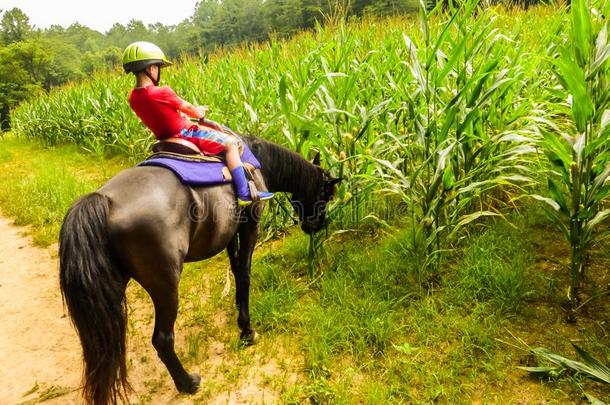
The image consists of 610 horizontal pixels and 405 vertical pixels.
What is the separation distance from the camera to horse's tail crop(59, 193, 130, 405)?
197cm

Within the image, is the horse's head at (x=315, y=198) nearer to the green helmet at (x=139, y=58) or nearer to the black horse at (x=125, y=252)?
the black horse at (x=125, y=252)

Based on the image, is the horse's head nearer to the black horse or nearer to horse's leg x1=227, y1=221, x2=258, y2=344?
horse's leg x1=227, y1=221, x2=258, y2=344

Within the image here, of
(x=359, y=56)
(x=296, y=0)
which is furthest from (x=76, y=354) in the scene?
(x=296, y=0)

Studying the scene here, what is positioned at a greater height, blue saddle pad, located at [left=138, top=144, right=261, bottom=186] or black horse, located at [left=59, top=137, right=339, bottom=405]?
blue saddle pad, located at [left=138, top=144, right=261, bottom=186]

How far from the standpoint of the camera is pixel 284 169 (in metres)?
3.36

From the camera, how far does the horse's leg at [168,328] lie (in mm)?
2268

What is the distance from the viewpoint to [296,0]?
35.6 m

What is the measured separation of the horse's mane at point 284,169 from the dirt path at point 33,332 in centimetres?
228

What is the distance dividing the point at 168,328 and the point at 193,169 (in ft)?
3.47

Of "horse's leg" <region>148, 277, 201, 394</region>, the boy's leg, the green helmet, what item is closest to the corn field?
the boy's leg

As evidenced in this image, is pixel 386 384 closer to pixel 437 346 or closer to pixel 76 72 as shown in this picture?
pixel 437 346

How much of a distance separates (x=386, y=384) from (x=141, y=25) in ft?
433

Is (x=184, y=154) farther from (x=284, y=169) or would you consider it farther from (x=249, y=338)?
(x=249, y=338)

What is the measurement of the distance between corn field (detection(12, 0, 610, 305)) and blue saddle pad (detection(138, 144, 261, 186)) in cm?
96
